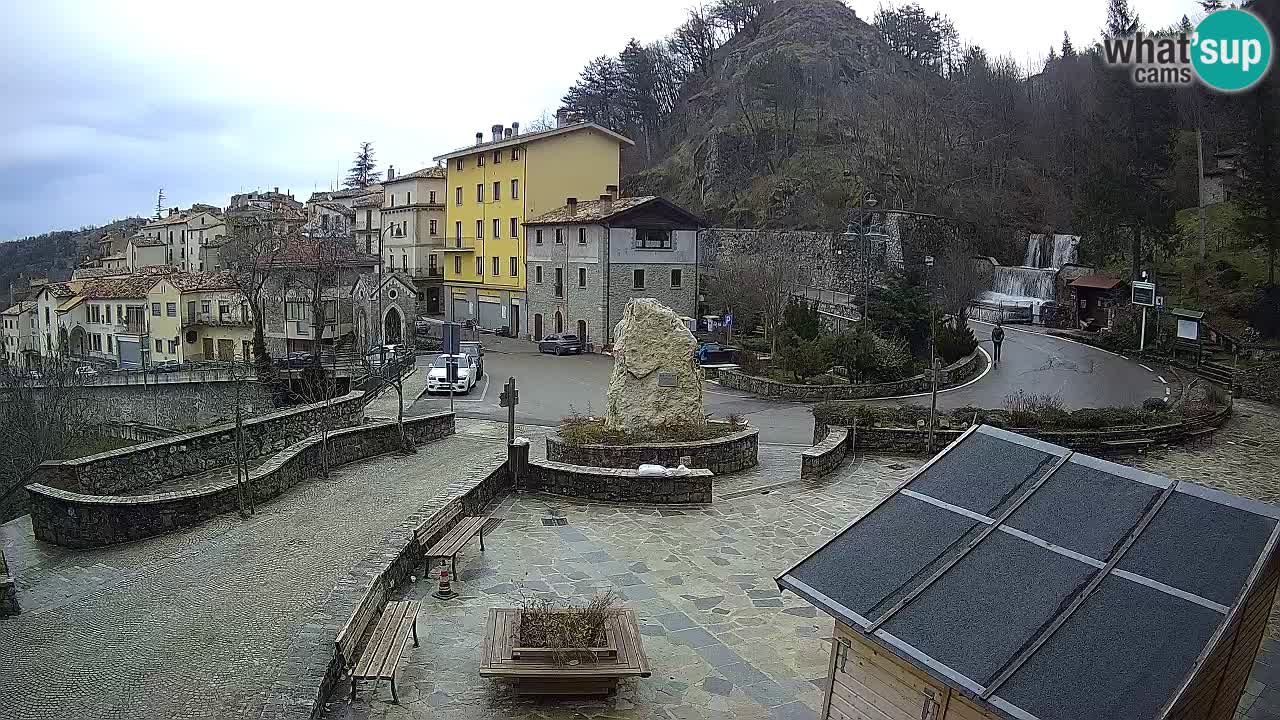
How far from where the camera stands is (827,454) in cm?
1667

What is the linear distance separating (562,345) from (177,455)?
25811mm

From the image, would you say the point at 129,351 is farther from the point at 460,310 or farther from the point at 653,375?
the point at 653,375

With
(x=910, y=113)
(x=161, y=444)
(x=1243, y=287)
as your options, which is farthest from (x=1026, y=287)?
(x=161, y=444)

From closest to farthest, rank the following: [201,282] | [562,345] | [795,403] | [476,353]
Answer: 1. [795,403]
2. [476,353]
3. [562,345]
4. [201,282]

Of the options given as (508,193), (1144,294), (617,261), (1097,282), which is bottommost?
(1144,294)

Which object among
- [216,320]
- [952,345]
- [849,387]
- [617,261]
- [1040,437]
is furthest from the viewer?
[216,320]

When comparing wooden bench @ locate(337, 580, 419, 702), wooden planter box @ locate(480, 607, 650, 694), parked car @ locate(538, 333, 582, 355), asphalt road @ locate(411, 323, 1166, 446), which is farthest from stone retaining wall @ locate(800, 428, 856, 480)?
parked car @ locate(538, 333, 582, 355)

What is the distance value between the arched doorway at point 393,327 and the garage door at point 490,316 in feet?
24.8

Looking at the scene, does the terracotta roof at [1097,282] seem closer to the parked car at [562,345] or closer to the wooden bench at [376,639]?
the parked car at [562,345]

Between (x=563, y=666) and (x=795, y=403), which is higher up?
(x=795, y=403)

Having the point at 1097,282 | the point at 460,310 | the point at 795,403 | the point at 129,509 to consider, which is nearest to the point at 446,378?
the point at 795,403

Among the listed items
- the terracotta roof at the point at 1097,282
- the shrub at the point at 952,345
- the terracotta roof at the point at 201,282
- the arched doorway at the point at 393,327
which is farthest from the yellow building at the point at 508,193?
the terracotta roof at the point at 1097,282

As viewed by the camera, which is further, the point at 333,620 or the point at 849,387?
the point at 849,387

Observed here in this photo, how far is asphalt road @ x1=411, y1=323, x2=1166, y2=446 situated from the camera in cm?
2464
